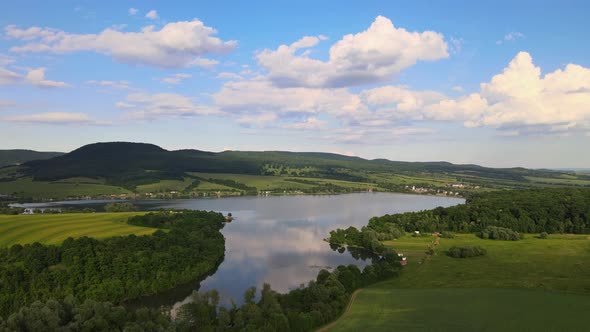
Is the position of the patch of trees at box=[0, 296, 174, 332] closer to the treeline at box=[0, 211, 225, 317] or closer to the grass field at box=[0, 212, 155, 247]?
the treeline at box=[0, 211, 225, 317]

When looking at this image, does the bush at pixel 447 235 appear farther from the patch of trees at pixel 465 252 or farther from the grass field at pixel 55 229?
the grass field at pixel 55 229

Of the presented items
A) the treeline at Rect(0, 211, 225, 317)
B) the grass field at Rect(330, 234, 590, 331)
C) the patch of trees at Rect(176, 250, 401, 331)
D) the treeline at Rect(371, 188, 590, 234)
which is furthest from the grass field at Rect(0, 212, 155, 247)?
the treeline at Rect(371, 188, 590, 234)

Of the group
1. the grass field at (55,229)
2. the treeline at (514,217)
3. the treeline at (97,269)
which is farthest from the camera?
the treeline at (514,217)

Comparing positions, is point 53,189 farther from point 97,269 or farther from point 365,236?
point 365,236

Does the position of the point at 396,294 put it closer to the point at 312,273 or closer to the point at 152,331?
the point at 312,273

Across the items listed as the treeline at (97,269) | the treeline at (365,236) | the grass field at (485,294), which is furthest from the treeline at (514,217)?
the treeline at (97,269)

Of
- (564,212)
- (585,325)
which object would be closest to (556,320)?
(585,325)
